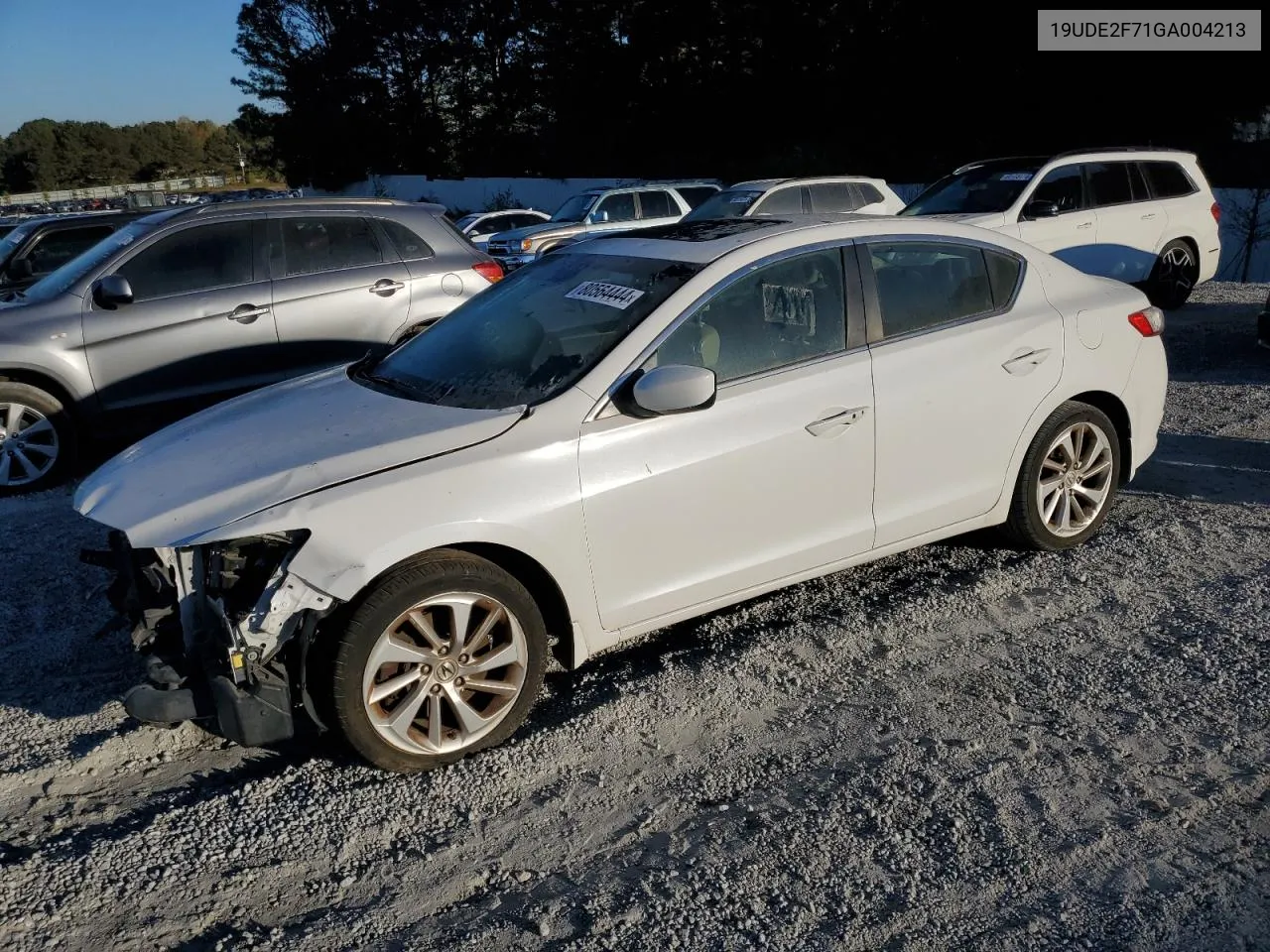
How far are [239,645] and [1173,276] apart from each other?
11.9 meters

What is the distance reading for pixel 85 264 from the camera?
24.4 ft

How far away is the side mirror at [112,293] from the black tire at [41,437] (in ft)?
2.31

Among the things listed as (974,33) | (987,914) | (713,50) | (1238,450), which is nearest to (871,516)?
(987,914)

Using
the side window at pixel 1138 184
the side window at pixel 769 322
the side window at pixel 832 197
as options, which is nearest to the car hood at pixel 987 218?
the side window at pixel 1138 184

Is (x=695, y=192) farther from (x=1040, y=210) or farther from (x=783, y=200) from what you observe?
(x=1040, y=210)

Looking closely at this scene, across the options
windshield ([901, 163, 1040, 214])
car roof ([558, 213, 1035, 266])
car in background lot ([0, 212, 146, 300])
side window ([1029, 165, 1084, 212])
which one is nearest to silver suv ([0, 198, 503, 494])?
car roof ([558, 213, 1035, 266])

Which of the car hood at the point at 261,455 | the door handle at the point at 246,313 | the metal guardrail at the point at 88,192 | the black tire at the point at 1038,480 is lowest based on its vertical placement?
the black tire at the point at 1038,480

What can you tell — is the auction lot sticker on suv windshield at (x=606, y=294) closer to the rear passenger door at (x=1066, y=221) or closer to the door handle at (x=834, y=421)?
the door handle at (x=834, y=421)

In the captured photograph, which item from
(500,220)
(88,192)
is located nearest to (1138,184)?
(500,220)

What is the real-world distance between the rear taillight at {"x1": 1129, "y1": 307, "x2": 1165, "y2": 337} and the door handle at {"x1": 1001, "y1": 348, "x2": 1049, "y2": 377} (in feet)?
2.24

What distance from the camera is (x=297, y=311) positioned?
303 inches

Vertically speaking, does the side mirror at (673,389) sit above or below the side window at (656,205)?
below

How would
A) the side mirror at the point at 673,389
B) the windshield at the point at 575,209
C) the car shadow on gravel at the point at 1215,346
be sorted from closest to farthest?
1. the side mirror at the point at 673,389
2. the car shadow on gravel at the point at 1215,346
3. the windshield at the point at 575,209

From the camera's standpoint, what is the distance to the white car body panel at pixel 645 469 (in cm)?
347
